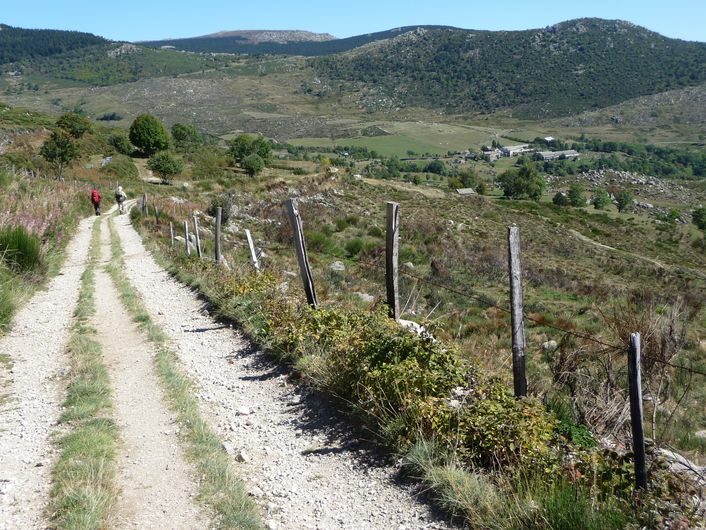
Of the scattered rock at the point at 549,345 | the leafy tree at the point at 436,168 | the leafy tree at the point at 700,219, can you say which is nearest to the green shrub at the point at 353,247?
the scattered rock at the point at 549,345

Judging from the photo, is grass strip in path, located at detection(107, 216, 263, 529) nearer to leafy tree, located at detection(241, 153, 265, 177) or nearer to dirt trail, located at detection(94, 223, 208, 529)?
dirt trail, located at detection(94, 223, 208, 529)

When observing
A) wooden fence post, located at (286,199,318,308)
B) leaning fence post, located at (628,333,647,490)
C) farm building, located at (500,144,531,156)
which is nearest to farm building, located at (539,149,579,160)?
farm building, located at (500,144,531,156)

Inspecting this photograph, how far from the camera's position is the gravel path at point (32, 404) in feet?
14.2

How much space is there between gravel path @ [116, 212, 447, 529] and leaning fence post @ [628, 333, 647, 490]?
1.39 metres

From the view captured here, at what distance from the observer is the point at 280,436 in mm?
5695

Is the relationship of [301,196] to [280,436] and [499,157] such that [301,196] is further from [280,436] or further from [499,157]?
[499,157]

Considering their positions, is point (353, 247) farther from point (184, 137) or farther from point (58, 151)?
point (184, 137)

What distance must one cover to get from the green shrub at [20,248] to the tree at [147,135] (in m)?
56.1

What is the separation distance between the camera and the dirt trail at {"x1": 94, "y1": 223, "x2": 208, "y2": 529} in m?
4.24

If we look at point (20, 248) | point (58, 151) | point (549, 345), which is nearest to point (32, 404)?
point (20, 248)

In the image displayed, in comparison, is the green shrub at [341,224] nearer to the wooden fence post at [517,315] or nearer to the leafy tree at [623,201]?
the wooden fence post at [517,315]

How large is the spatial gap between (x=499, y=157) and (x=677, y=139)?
238 ft

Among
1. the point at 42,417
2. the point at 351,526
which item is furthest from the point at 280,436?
the point at 42,417

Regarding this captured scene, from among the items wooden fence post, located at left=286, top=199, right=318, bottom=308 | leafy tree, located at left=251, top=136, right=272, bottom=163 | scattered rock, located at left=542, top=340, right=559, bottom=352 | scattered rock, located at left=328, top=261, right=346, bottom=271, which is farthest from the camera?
leafy tree, located at left=251, top=136, right=272, bottom=163
